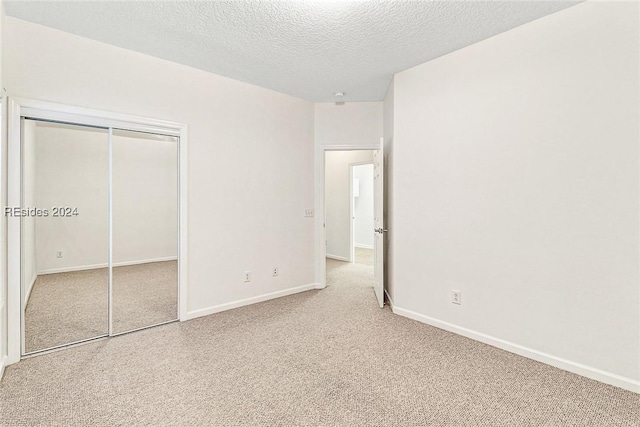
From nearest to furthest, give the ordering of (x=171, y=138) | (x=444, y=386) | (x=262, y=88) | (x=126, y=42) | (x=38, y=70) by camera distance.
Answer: (x=444, y=386)
(x=38, y=70)
(x=126, y=42)
(x=171, y=138)
(x=262, y=88)

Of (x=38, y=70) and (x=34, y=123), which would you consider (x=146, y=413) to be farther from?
(x=38, y=70)

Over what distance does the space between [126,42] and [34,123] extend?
1042mm

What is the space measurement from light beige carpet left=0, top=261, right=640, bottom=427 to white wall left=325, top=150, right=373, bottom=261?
3.70 metres

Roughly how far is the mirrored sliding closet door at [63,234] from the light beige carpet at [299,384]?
412mm

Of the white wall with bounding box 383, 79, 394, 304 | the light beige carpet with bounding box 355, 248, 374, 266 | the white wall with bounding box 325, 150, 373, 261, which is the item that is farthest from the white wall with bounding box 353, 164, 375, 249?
the white wall with bounding box 383, 79, 394, 304

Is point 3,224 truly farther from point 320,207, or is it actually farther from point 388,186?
point 388,186

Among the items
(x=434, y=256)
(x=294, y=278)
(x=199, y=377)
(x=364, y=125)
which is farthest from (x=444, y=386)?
(x=364, y=125)

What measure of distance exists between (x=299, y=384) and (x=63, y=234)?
2583 mm

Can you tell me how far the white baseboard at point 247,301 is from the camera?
331 centimetres

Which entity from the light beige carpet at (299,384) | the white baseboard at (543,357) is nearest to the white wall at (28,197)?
the light beige carpet at (299,384)

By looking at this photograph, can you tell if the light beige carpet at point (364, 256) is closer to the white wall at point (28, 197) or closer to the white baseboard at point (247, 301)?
the white baseboard at point (247, 301)

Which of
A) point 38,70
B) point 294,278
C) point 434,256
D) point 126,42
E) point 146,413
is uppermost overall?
point 126,42

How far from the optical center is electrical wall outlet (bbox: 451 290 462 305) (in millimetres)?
2898

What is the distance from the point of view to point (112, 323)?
9.58ft
